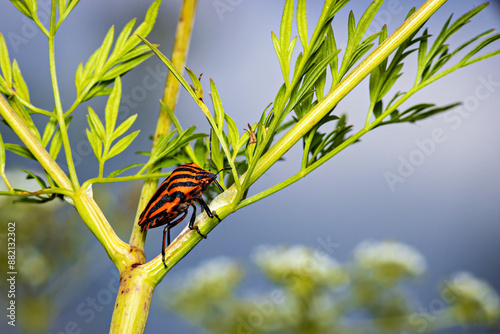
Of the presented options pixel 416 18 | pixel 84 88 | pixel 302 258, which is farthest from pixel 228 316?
pixel 416 18

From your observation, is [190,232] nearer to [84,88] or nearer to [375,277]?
[84,88]

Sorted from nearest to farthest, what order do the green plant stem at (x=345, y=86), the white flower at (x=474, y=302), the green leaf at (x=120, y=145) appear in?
1. the green plant stem at (x=345, y=86)
2. the green leaf at (x=120, y=145)
3. the white flower at (x=474, y=302)

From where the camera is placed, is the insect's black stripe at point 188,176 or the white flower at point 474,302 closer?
the insect's black stripe at point 188,176

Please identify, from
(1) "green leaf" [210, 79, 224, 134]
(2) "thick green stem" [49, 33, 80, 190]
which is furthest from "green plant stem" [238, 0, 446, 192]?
(2) "thick green stem" [49, 33, 80, 190]

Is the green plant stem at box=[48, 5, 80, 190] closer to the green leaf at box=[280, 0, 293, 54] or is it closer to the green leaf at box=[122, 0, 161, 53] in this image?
the green leaf at box=[122, 0, 161, 53]

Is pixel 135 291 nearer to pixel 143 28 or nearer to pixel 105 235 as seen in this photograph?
pixel 105 235

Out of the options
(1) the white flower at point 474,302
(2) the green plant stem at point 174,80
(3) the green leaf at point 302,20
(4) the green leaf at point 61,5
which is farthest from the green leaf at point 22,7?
(1) the white flower at point 474,302

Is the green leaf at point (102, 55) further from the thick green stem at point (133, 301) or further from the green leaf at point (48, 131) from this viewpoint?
the thick green stem at point (133, 301)
